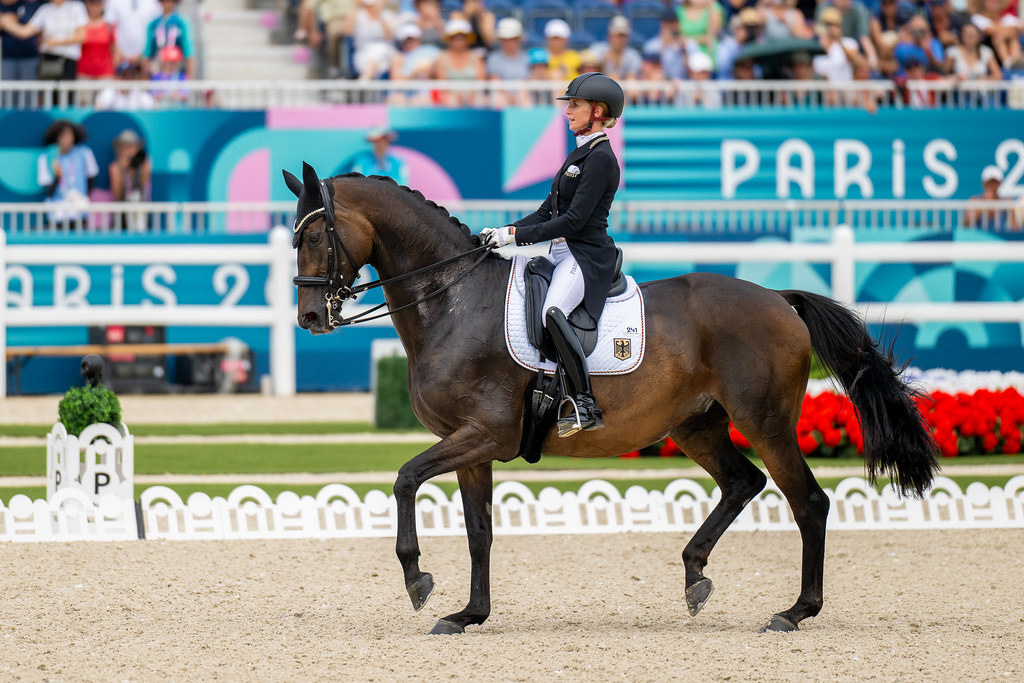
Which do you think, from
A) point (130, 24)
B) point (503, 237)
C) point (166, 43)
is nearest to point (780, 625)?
point (503, 237)

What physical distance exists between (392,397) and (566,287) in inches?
262

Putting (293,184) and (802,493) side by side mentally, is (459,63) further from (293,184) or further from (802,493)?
(802,493)

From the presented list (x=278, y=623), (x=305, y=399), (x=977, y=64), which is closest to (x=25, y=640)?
(x=278, y=623)

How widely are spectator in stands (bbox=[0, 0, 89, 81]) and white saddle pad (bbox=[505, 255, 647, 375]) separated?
1156cm

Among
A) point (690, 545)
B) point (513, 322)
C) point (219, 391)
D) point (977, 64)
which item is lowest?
point (219, 391)

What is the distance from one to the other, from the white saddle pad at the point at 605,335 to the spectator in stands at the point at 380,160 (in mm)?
9497

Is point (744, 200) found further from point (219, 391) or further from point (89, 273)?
point (89, 273)

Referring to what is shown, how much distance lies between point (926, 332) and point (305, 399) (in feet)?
23.5

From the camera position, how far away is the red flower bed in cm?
1052

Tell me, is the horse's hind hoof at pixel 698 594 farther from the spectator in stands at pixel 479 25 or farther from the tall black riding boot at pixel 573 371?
the spectator in stands at pixel 479 25

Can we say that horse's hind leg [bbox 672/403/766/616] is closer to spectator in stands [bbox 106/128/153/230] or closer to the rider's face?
the rider's face

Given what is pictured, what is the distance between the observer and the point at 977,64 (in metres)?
17.8

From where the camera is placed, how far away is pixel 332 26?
17406 mm

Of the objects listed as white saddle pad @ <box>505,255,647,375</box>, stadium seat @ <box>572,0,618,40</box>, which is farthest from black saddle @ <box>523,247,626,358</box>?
stadium seat @ <box>572,0,618,40</box>
